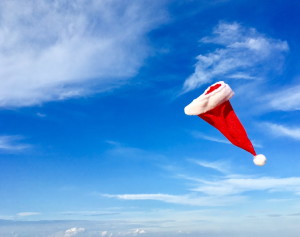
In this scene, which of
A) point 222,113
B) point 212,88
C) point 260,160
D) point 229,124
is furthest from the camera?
point 212,88

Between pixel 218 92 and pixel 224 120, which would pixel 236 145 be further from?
pixel 218 92

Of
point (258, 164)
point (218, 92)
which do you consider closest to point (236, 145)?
point (258, 164)

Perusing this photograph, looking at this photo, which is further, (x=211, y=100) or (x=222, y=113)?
(x=222, y=113)

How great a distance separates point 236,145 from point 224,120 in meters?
0.88

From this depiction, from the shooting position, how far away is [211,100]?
11.8 metres

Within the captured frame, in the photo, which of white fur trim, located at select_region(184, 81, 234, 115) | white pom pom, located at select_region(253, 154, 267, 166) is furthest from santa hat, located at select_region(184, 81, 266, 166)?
white pom pom, located at select_region(253, 154, 267, 166)

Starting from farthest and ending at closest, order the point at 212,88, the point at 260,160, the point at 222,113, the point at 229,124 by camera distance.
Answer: the point at 212,88, the point at 222,113, the point at 229,124, the point at 260,160

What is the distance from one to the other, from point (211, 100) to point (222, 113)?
0.56 meters

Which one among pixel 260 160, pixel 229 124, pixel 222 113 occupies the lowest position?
pixel 260 160

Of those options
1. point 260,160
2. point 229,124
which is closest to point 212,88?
point 229,124

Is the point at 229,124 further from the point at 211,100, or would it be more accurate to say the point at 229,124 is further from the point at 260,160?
the point at 260,160

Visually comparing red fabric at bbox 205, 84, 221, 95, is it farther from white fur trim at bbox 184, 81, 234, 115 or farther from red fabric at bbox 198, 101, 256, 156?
red fabric at bbox 198, 101, 256, 156

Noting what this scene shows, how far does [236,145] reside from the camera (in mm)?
11578

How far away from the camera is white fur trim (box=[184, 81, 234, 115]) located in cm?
1175
